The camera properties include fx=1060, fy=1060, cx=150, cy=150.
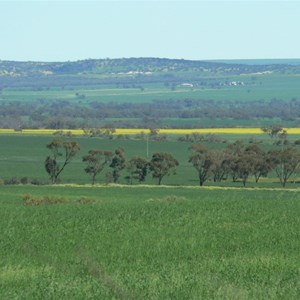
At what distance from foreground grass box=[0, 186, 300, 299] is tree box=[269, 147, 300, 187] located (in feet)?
144

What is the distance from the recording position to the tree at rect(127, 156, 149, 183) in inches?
3108

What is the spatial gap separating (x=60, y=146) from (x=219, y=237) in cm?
6178

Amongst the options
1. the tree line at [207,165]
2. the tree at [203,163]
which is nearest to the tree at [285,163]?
the tree line at [207,165]

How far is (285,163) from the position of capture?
249ft

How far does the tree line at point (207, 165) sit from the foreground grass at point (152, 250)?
43.9m

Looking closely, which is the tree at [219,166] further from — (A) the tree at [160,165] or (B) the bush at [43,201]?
(B) the bush at [43,201]

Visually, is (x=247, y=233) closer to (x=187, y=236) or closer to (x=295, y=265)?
(x=187, y=236)

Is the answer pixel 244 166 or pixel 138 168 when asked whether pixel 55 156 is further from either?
pixel 244 166

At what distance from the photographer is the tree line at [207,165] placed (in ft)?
249

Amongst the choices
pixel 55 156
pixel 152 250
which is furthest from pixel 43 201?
pixel 55 156

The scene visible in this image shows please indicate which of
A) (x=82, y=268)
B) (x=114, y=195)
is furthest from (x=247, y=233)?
(x=114, y=195)

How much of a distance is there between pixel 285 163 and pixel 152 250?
2139 inches

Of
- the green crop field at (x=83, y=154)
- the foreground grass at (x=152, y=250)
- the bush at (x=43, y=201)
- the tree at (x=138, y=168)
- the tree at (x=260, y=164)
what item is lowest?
the green crop field at (x=83, y=154)

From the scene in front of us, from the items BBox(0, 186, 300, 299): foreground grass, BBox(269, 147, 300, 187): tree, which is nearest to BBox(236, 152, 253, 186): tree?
BBox(269, 147, 300, 187): tree
